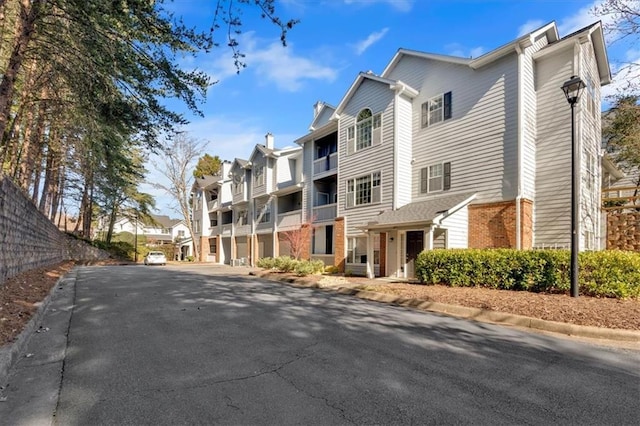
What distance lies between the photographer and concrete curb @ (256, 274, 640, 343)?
21.9ft

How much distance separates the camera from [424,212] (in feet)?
51.2

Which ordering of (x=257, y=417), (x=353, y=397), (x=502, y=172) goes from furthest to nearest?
(x=502, y=172) < (x=353, y=397) < (x=257, y=417)

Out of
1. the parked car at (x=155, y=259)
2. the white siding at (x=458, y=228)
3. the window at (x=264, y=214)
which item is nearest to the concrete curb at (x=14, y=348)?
the white siding at (x=458, y=228)

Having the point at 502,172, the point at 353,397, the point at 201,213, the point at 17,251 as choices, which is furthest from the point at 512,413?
the point at 201,213

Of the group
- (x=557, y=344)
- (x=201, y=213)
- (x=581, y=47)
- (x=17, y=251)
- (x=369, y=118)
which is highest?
(x=581, y=47)

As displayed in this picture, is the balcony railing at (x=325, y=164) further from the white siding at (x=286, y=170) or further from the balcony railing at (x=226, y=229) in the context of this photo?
the balcony railing at (x=226, y=229)

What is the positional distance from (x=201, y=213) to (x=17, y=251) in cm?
3422

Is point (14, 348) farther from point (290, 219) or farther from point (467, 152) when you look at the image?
point (290, 219)

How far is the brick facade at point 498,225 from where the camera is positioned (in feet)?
45.7

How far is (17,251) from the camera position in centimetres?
984

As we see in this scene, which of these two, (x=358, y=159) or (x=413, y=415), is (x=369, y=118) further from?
(x=413, y=415)

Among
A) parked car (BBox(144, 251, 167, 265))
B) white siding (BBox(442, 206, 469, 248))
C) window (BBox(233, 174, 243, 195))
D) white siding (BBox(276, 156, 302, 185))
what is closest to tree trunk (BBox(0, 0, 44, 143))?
white siding (BBox(442, 206, 469, 248))

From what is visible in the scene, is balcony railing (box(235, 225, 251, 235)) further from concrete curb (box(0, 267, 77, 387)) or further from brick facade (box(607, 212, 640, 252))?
concrete curb (box(0, 267, 77, 387))

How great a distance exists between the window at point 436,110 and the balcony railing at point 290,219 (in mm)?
11361
